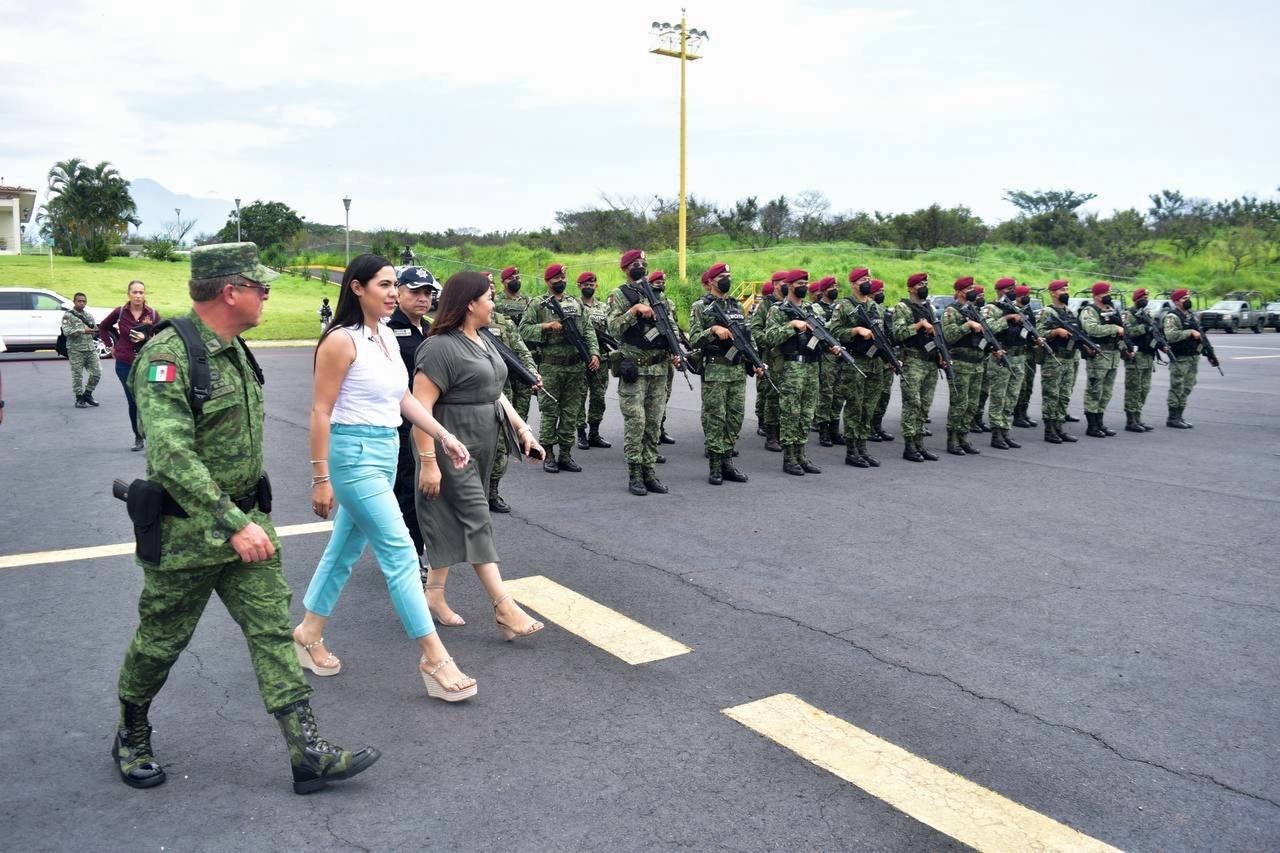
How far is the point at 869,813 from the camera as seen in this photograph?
10.8 ft

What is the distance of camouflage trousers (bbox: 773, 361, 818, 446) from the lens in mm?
9023

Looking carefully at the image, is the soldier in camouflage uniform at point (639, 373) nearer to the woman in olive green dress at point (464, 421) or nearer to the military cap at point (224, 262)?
the woman in olive green dress at point (464, 421)

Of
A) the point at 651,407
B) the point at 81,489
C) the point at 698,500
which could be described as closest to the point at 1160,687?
the point at 698,500

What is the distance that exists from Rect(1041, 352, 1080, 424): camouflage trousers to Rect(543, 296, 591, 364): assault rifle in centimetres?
562

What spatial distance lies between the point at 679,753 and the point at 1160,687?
2.23m

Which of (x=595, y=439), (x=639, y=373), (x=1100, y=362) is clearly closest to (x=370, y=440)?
(x=639, y=373)

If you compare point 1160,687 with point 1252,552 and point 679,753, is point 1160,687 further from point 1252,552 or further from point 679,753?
point 1252,552

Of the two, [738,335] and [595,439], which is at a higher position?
[738,335]

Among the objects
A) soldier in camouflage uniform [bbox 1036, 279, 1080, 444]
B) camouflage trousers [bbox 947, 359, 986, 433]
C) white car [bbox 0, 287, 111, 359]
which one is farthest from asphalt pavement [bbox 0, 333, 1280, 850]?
white car [bbox 0, 287, 111, 359]

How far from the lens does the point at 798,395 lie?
29.6 ft

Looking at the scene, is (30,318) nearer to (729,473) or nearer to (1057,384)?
(729,473)

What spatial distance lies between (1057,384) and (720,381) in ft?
16.8

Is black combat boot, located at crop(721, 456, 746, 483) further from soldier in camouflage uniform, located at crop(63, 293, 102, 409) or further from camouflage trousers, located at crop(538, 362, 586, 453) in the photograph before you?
soldier in camouflage uniform, located at crop(63, 293, 102, 409)

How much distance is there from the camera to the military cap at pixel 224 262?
324cm
